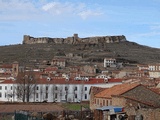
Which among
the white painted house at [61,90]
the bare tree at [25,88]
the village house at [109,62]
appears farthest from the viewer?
the village house at [109,62]

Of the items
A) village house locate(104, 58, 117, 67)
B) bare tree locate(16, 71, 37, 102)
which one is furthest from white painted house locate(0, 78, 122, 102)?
village house locate(104, 58, 117, 67)

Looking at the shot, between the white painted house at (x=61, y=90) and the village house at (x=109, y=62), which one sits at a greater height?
the village house at (x=109, y=62)

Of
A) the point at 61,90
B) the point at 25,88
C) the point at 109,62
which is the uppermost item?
the point at 109,62

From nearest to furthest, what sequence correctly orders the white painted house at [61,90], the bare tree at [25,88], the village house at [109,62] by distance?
the bare tree at [25,88], the white painted house at [61,90], the village house at [109,62]

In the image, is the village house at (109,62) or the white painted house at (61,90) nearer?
the white painted house at (61,90)

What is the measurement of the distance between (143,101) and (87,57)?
149m

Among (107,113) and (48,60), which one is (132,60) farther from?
(107,113)

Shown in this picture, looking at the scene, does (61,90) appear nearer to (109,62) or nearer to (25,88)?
(25,88)

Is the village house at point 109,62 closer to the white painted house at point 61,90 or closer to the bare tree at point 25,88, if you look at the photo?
the white painted house at point 61,90

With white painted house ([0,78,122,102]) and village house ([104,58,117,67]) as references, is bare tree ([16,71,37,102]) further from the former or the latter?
village house ([104,58,117,67])

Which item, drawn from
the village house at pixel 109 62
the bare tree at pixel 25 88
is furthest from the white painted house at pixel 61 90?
the village house at pixel 109 62

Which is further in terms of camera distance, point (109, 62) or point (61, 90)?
point (109, 62)

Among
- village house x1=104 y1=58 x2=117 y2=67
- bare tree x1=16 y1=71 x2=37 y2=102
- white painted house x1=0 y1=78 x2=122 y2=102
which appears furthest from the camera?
village house x1=104 y1=58 x2=117 y2=67

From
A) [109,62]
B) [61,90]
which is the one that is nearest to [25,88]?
[61,90]
